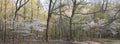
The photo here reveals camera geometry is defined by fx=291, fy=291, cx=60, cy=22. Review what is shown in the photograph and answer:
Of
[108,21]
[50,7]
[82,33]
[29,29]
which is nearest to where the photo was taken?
[29,29]

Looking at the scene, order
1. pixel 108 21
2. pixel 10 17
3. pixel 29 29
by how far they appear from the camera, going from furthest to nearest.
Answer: pixel 108 21, pixel 10 17, pixel 29 29

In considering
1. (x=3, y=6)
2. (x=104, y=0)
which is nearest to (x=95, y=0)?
(x=104, y=0)

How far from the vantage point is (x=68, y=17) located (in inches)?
1032

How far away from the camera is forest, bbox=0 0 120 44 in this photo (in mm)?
24234

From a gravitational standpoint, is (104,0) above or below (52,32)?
above

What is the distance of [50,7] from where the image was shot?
24234 millimetres

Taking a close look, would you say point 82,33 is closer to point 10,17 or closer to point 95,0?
point 95,0

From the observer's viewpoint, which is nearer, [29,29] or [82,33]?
[29,29]

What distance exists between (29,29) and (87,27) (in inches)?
300

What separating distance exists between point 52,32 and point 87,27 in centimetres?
334

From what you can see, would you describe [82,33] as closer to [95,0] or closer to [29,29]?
[95,0]

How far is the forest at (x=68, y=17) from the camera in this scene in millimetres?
24234

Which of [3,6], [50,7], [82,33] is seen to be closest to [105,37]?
[82,33]

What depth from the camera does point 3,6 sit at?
82.9 ft
